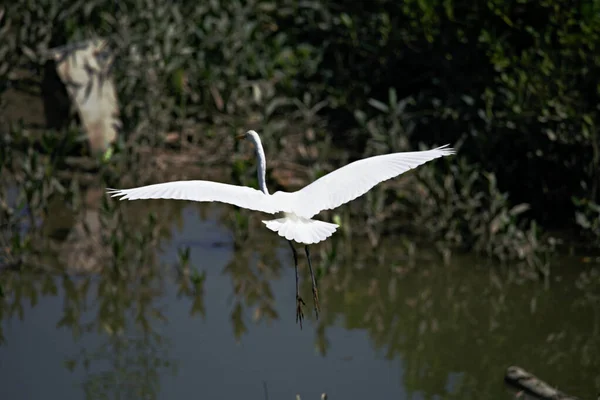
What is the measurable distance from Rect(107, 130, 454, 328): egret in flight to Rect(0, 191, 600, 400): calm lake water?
132 centimetres

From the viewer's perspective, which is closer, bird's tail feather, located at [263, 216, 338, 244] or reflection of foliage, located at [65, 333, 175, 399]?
bird's tail feather, located at [263, 216, 338, 244]

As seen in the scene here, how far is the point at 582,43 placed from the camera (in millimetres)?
7285

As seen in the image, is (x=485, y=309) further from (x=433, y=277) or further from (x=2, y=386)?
(x=2, y=386)

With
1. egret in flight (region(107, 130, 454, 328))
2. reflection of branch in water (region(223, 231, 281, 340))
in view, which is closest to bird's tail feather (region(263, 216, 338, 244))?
egret in flight (region(107, 130, 454, 328))

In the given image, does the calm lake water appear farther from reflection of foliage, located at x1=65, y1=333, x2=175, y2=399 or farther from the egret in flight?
the egret in flight

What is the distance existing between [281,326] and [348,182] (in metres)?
2.11

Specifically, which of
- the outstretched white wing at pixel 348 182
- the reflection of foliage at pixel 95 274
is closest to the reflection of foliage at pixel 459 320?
the reflection of foliage at pixel 95 274

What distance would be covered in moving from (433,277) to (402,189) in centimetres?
123

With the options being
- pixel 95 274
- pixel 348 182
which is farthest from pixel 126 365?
pixel 348 182

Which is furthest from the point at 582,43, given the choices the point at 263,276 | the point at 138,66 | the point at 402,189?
the point at 138,66

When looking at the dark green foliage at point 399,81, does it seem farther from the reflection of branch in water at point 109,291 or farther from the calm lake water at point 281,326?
the reflection of branch in water at point 109,291

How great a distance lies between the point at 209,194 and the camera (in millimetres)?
4305

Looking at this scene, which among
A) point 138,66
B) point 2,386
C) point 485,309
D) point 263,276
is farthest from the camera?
point 138,66

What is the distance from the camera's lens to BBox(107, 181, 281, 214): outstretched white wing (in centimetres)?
421
